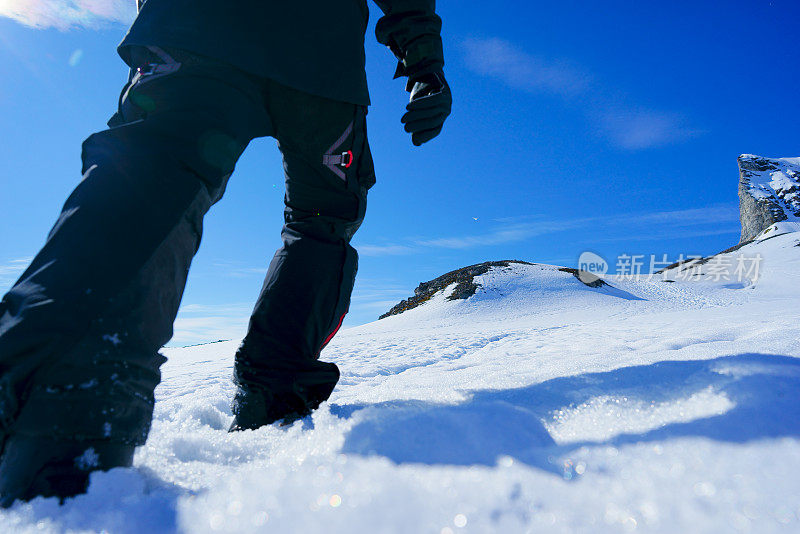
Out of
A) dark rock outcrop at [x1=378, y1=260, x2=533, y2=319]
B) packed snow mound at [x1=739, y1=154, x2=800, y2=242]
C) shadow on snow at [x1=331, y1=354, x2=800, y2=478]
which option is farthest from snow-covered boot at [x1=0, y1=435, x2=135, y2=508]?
packed snow mound at [x1=739, y1=154, x2=800, y2=242]

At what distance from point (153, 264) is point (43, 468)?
0.33 metres

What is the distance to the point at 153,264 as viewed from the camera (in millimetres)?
732

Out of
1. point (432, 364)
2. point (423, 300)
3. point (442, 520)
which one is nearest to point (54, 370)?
point (442, 520)

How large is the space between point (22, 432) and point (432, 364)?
6.13ft

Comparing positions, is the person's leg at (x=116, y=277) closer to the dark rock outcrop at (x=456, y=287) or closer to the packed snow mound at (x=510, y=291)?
the packed snow mound at (x=510, y=291)

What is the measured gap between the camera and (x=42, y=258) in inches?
26.1

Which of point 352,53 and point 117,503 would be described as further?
point 352,53

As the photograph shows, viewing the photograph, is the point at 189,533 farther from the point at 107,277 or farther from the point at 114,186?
the point at 114,186

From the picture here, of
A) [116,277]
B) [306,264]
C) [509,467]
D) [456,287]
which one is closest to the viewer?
[509,467]

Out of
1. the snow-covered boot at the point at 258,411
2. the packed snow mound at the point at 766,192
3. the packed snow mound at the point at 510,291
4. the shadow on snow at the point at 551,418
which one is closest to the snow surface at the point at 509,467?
the shadow on snow at the point at 551,418

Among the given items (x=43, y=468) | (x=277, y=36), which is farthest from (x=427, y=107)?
(x=43, y=468)

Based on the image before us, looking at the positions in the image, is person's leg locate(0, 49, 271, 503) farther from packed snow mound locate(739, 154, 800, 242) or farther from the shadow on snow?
packed snow mound locate(739, 154, 800, 242)

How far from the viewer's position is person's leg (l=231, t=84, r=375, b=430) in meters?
1.10

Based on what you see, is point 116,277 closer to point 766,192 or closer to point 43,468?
point 43,468
